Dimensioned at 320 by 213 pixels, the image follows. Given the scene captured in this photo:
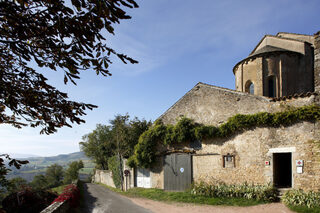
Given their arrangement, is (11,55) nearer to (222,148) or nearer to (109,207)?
(109,207)

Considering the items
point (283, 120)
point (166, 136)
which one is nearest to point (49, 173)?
point (166, 136)

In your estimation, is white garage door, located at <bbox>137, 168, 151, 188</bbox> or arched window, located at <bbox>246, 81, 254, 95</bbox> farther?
arched window, located at <bbox>246, 81, 254, 95</bbox>

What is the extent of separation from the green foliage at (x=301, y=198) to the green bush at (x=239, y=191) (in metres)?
0.64

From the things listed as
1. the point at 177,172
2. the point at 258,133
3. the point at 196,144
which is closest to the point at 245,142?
the point at 258,133

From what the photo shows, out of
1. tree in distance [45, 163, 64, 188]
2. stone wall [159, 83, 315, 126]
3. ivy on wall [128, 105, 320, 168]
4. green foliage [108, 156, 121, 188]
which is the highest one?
stone wall [159, 83, 315, 126]

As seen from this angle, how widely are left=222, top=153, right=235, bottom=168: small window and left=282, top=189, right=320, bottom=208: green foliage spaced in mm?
3075

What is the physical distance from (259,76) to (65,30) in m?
16.4

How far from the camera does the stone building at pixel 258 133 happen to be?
10.6 metres

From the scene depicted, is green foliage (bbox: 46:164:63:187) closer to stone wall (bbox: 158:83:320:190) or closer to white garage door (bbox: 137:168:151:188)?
white garage door (bbox: 137:168:151:188)

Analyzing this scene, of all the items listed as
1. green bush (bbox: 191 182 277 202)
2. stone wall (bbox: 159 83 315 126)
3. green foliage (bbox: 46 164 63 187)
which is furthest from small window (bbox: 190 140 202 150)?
green foliage (bbox: 46 164 63 187)

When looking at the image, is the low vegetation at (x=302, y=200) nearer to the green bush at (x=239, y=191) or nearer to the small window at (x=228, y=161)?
the green bush at (x=239, y=191)

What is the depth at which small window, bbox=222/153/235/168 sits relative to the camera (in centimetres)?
1262

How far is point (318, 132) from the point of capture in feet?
33.5

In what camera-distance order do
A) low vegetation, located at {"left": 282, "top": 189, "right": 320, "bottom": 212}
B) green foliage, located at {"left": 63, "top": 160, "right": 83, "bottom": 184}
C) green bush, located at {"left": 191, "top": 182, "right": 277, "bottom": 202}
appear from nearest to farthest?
low vegetation, located at {"left": 282, "top": 189, "right": 320, "bottom": 212} → green bush, located at {"left": 191, "top": 182, "right": 277, "bottom": 202} → green foliage, located at {"left": 63, "top": 160, "right": 83, "bottom": 184}
